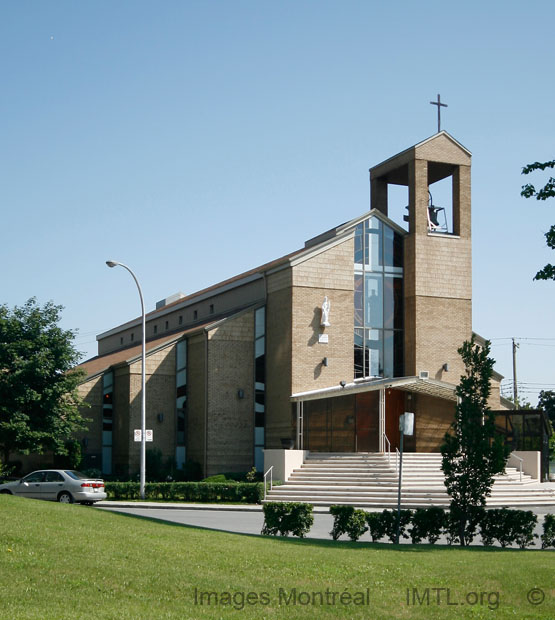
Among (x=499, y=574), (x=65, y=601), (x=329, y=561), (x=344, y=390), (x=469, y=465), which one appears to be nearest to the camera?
(x=65, y=601)

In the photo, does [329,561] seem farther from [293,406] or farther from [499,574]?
[293,406]

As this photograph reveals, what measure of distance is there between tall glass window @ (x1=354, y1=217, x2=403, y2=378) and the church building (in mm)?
63

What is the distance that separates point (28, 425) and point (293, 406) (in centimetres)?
1257

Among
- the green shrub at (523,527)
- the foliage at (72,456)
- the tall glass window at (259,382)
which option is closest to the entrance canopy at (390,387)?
the tall glass window at (259,382)

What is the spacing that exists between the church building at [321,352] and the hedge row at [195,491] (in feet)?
20.0

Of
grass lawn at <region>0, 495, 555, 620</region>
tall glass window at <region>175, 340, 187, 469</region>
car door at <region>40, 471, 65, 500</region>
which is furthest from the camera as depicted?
tall glass window at <region>175, 340, 187, 469</region>

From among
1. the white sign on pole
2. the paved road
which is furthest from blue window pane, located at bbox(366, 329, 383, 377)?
the white sign on pole

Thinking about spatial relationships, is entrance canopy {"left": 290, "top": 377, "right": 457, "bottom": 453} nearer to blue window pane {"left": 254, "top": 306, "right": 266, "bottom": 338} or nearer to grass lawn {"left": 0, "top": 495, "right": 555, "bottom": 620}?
blue window pane {"left": 254, "top": 306, "right": 266, "bottom": 338}

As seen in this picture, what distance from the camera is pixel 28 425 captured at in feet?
134

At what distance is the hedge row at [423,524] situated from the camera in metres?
18.4

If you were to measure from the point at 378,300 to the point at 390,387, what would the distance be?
6695 mm

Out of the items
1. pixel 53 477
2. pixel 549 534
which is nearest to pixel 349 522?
pixel 549 534

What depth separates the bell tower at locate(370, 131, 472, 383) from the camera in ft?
145

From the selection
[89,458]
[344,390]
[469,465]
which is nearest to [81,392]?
[89,458]
